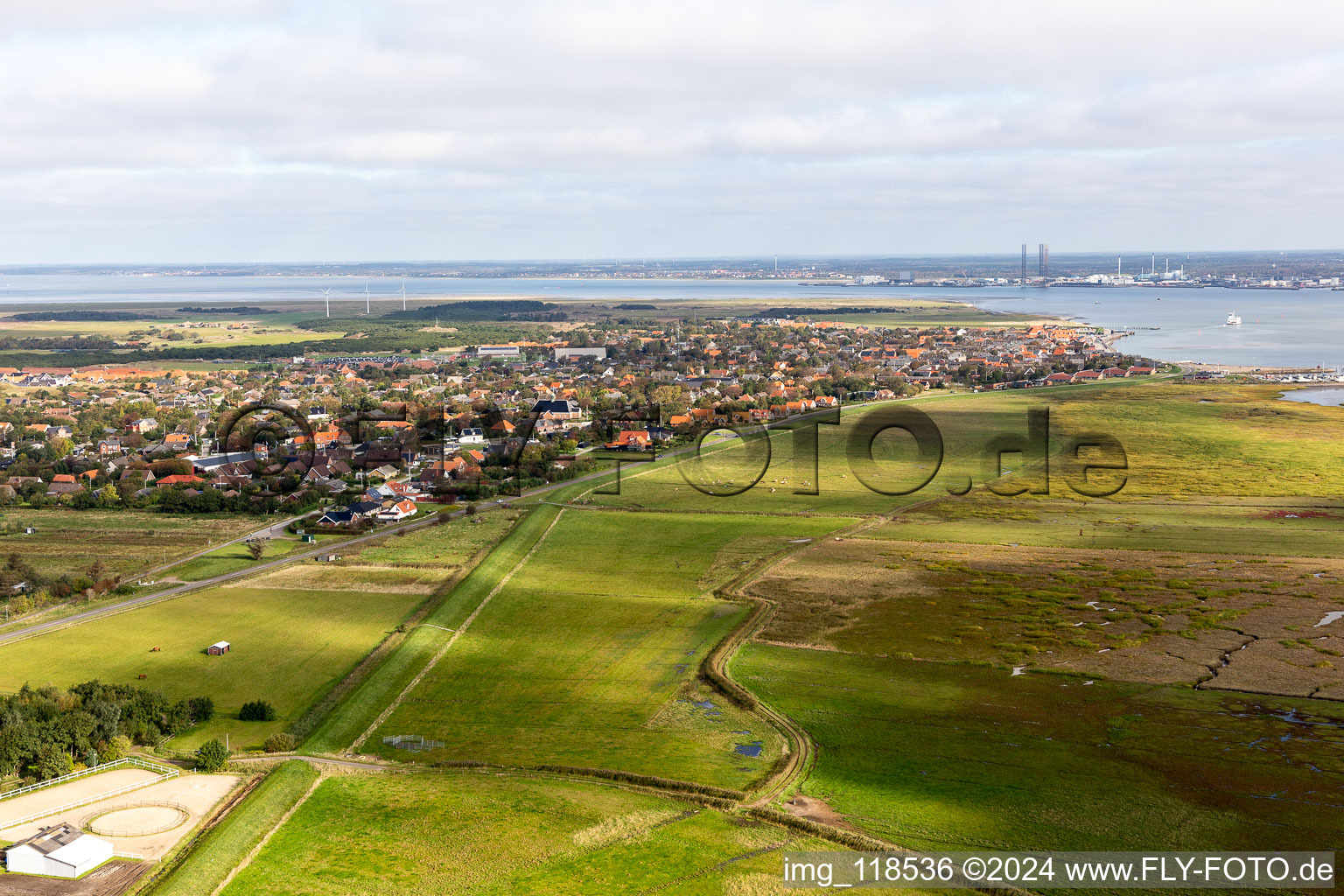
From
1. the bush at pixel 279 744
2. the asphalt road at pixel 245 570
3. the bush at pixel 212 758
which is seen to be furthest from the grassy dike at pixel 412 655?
the asphalt road at pixel 245 570

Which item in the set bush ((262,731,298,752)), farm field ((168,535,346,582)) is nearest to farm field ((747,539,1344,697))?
bush ((262,731,298,752))

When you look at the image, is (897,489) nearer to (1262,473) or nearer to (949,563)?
(949,563)

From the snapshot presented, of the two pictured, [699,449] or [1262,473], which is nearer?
[1262,473]

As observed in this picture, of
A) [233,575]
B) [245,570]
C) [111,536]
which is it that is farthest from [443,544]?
[111,536]

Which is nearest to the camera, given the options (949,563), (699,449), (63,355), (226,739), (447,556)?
(226,739)

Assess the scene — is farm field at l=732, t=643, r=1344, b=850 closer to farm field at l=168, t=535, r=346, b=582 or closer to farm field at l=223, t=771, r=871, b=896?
farm field at l=223, t=771, r=871, b=896

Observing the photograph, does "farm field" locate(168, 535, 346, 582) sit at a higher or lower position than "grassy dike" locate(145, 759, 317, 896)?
higher

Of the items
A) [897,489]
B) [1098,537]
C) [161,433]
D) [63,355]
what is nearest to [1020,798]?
[1098,537]
